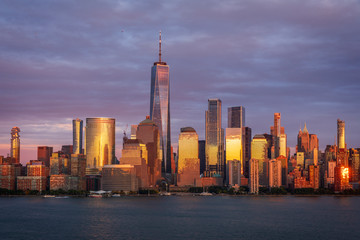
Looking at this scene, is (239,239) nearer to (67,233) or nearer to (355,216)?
(67,233)

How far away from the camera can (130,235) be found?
11950cm

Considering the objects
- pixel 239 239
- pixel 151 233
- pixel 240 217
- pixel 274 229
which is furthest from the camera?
pixel 240 217

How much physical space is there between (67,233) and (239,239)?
134ft

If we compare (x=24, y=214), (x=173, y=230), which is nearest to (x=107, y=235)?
(x=173, y=230)

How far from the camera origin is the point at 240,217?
6388 inches

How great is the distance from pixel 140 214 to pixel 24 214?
38623 millimetres

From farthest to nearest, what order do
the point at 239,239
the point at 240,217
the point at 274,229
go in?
the point at 240,217 → the point at 274,229 → the point at 239,239

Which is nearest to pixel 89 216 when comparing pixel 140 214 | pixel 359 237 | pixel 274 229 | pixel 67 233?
pixel 140 214

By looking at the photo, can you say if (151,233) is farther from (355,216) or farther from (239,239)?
(355,216)

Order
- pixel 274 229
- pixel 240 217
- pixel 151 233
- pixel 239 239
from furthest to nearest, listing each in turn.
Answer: pixel 240 217, pixel 274 229, pixel 151 233, pixel 239 239

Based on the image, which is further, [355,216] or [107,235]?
[355,216]

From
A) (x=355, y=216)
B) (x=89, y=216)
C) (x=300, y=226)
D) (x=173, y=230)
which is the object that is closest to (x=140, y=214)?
(x=89, y=216)

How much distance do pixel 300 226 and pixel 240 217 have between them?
27376 mm

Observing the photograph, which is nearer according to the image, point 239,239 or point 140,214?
point 239,239
